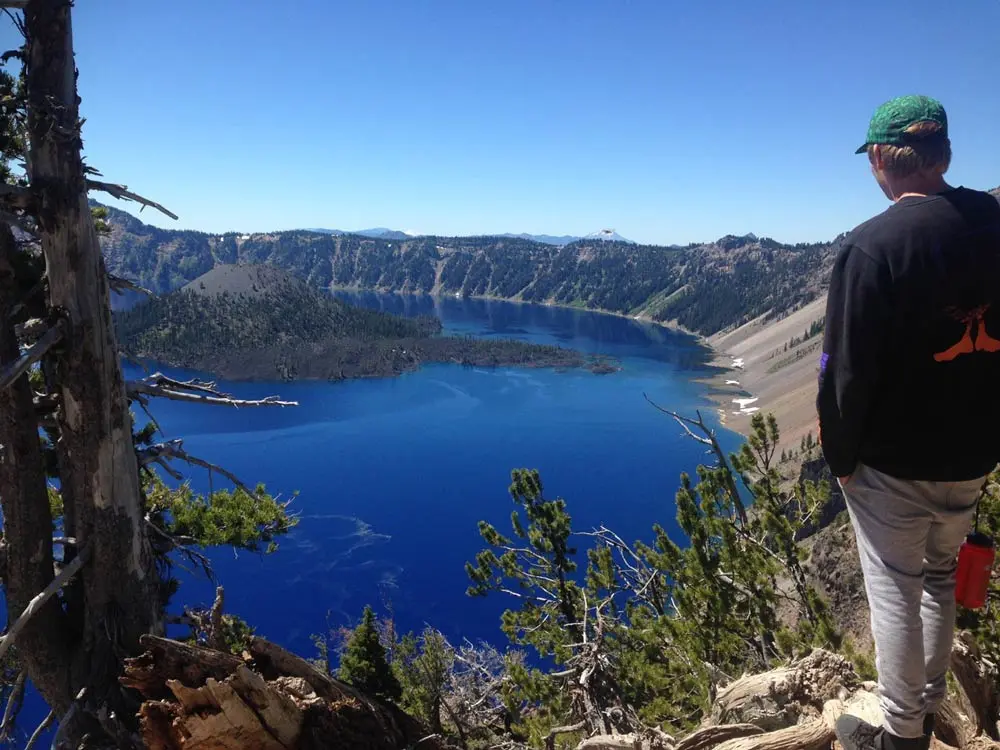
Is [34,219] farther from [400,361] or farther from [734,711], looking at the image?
[400,361]

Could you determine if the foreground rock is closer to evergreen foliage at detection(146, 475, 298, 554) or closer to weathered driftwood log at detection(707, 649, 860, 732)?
weathered driftwood log at detection(707, 649, 860, 732)

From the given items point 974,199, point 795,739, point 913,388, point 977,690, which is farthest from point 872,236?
point 977,690

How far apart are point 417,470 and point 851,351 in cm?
4741

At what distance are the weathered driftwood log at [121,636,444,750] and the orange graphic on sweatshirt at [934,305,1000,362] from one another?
3083 mm

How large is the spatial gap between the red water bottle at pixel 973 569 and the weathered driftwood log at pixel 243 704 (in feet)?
9.09

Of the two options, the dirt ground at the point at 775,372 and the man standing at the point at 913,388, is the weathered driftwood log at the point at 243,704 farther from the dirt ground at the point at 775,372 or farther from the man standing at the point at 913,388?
the dirt ground at the point at 775,372

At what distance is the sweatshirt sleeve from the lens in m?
1.93

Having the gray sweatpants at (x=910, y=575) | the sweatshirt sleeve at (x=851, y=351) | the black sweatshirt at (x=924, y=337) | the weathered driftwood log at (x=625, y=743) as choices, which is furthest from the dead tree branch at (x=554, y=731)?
the black sweatshirt at (x=924, y=337)

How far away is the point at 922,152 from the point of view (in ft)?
6.64

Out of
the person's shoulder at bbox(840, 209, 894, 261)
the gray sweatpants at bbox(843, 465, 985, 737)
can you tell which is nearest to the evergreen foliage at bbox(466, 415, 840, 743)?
the gray sweatpants at bbox(843, 465, 985, 737)

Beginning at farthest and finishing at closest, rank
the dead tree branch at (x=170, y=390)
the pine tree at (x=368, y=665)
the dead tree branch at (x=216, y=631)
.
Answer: the pine tree at (x=368, y=665), the dead tree branch at (x=170, y=390), the dead tree branch at (x=216, y=631)

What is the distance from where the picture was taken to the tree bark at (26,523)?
133 inches

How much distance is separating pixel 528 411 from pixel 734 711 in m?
62.5

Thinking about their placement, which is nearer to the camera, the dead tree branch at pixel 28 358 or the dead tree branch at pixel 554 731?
the dead tree branch at pixel 28 358
